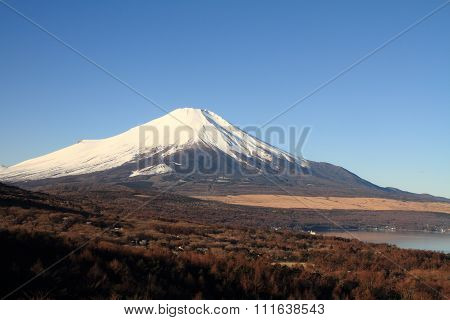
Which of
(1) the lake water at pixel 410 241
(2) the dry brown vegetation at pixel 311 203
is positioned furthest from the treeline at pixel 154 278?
(2) the dry brown vegetation at pixel 311 203

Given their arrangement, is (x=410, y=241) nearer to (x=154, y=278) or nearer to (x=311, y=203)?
(x=154, y=278)

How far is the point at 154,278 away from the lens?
33.7 feet

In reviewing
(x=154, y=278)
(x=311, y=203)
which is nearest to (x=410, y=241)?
(x=154, y=278)

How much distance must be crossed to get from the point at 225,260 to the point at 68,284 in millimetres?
4323

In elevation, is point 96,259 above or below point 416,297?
above

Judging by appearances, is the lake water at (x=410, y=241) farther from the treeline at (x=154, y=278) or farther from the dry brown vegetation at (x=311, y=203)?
the dry brown vegetation at (x=311, y=203)

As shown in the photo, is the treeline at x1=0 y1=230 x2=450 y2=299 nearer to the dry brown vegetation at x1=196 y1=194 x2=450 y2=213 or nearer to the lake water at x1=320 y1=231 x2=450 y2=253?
the lake water at x1=320 y1=231 x2=450 y2=253

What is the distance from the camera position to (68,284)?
9.55 metres

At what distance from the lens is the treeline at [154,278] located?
9500 millimetres

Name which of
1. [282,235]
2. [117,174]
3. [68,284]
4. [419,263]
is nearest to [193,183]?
[117,174]

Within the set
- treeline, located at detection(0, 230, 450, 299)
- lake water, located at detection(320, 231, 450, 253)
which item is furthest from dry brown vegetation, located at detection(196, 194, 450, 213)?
treeline, located at detection(0, 230, 450, 299)

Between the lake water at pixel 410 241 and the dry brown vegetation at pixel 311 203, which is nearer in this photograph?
the lake water at pixel 410 241
